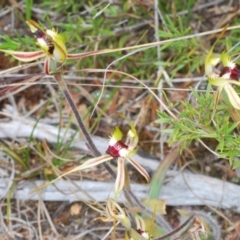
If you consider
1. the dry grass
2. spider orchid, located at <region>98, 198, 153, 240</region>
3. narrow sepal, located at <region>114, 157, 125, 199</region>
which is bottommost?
spider orchid, located at <region>98, 198, 153, 240</region>

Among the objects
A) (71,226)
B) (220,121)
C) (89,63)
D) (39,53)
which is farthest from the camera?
(89,63)

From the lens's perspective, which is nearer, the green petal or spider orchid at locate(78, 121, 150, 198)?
the green petal

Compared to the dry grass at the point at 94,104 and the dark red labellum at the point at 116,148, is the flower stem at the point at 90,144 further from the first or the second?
the dry grass at the point at 94,104

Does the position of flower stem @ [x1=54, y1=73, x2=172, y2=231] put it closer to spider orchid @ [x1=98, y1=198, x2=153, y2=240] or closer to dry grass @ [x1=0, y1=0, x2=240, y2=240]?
spider orchid @ [x1=98, y1=198, x2=153, y2=240]

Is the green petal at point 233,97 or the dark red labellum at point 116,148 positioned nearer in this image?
the green petal at point 233,97

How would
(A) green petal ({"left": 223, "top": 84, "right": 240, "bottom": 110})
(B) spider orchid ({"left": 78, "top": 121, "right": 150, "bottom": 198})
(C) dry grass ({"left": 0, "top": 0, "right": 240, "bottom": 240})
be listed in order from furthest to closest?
(C) dry grass ({"left": 0, "top": 0, "right": 240, "bottom": 240}), (B) spider orchid ({"left": 78, "top": 121, "right": 150, "bottom": 198}), (A) green petal ({"left": 223, "top": 84, "right": 240, "bottom": 110})

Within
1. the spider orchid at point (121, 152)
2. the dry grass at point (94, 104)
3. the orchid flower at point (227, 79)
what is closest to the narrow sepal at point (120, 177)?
the spider orchid at point (121, 152)

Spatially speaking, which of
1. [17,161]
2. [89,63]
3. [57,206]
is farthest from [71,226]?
[89,63]

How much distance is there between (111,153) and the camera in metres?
1.48

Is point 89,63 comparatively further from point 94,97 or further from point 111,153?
point 111,153

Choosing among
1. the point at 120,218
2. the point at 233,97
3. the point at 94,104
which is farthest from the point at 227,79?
the point at 94,104

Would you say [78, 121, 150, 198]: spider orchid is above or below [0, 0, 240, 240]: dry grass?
below

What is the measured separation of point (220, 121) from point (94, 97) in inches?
27.8

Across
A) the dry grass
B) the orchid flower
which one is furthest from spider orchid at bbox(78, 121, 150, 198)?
the dry grass
